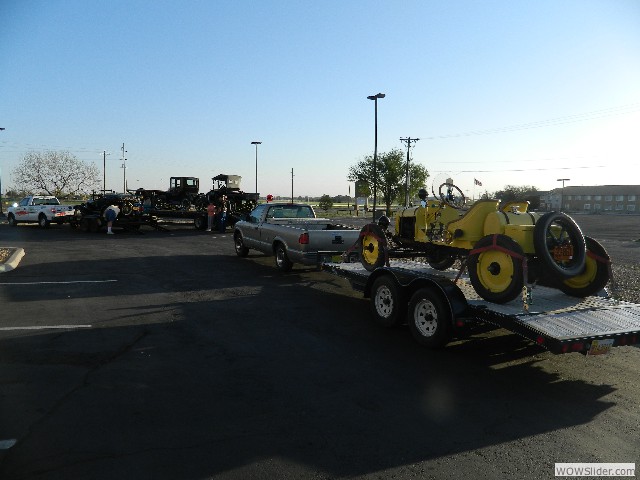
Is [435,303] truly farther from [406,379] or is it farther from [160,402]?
[160,402]

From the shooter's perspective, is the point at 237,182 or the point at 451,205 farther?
the point at 237,182

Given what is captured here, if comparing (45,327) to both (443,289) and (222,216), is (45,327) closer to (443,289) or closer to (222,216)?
(443,289)

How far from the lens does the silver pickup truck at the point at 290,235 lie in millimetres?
11359

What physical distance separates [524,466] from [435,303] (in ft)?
8.67

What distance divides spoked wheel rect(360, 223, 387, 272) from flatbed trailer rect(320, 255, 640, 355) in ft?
2.75

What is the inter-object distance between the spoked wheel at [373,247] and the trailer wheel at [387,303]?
89cm

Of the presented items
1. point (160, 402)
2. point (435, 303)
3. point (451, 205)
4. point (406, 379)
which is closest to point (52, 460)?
point (160, 402)

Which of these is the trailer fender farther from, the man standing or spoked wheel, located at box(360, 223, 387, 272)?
the man standing

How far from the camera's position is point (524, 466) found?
356 centimetres

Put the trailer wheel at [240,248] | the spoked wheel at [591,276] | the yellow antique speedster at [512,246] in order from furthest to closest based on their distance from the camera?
the trailer wheel at [240,248] → the spoked wheel at [591,276] → the yellow antique speedster at [512,246]

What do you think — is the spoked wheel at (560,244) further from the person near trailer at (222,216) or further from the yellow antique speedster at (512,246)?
the person near trailer at (222,216)

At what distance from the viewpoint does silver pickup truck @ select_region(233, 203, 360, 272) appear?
11.4 metres

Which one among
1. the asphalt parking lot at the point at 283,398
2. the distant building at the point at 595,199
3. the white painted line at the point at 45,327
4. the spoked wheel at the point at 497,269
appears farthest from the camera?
the distant building at the point at 595,199

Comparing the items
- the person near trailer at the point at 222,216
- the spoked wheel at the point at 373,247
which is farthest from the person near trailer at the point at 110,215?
the spoked wheel at the point at 373,247
